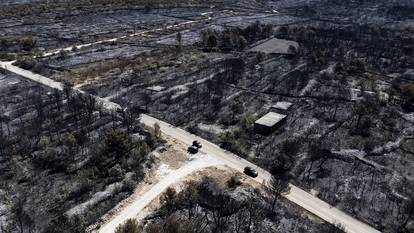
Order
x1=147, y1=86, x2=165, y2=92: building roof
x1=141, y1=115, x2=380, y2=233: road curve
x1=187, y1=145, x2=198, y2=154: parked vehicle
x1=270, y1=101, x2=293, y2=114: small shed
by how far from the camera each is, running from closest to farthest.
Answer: x1=141, y1=115, x2=380, y2=233: road curve
x1=187, y1=145, x2=198, y2=154: parked vehicle
x1=270, y1=101, x2=293, y2=114: small shed
x1=147, y1=86, x2=165, y2=92: building roof

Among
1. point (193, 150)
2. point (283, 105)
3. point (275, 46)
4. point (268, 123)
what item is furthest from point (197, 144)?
point (275, 46)

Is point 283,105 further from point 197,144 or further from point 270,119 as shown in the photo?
point 197,144

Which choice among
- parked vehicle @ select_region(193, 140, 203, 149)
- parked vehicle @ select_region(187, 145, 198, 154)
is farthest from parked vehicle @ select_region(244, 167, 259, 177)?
parked vehicle @ select_region(193, 140, 203, 149)

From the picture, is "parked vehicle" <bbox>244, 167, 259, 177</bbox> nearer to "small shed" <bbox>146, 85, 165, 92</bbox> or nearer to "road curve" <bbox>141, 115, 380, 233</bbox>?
"road curve" <bbox>141, 115, 380, 233</bbox>

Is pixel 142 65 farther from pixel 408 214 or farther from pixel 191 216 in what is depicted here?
pixel 408 214

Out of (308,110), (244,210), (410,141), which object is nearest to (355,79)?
(308,110)

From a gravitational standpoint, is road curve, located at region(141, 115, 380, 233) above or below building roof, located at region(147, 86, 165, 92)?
below
